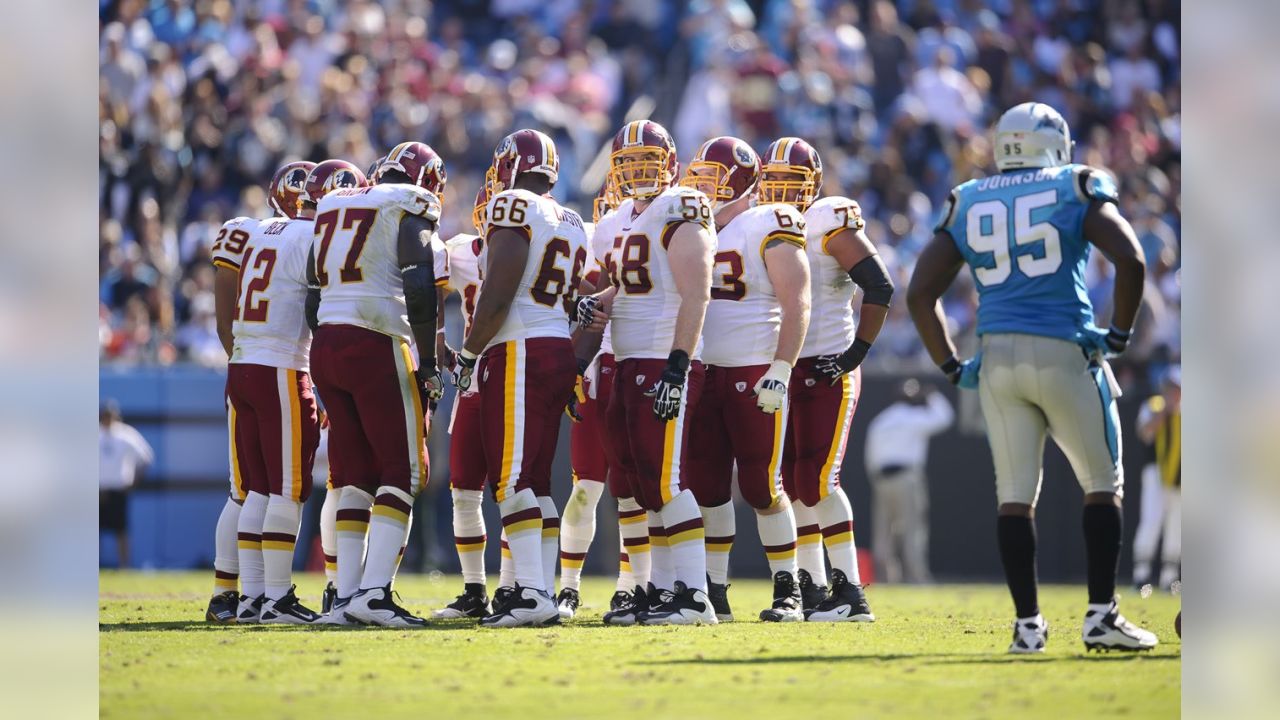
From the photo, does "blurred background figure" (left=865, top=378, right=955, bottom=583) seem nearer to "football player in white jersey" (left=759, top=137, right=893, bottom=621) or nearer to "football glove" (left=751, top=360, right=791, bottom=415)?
"football player in white jersey" (left=759, top=137, right=893, bottom=621)

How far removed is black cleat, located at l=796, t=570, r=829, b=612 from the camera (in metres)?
9.05

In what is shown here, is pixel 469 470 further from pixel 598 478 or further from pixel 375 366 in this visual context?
pixel 375 366

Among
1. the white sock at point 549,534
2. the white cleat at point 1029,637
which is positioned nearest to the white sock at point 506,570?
the white sock at point 549,534

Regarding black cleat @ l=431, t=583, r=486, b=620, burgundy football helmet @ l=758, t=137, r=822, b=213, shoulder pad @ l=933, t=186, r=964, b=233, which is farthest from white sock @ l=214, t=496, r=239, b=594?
shoulder pad @ l=933, t=186, r=964, b=233

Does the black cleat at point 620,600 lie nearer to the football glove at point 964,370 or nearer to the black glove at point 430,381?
the black glove at point 430,381

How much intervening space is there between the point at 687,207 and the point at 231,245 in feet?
8.14

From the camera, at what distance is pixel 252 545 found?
8.77m

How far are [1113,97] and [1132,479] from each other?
609cm

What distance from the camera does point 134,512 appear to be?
15805mm

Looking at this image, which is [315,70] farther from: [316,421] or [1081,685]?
[1081,685]

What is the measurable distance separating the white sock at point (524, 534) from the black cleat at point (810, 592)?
1.70 meters

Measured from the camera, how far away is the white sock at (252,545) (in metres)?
8.77

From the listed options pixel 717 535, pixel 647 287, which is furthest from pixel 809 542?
pixel 647 287
